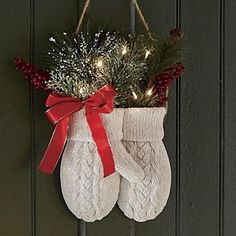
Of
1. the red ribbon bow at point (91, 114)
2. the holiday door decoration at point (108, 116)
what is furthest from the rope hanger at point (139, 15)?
the red ribbon bow at point (91, 114)

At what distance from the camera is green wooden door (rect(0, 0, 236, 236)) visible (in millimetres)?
958

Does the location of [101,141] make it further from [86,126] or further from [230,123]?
[230,123]

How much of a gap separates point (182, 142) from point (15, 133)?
0.33 metres

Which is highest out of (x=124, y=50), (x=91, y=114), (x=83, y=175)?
(x=124, y=50)

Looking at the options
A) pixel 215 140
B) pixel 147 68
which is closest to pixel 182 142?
pixel 215 140

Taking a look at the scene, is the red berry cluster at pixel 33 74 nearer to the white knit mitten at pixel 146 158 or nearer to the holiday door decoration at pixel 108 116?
the holiday door decoration at pixel 108 116

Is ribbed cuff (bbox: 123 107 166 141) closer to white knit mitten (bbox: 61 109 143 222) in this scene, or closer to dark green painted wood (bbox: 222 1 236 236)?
white knit mitten (bbox: 61 109 143 222)

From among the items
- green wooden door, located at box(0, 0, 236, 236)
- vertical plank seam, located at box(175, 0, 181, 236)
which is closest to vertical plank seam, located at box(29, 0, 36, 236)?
green wooden door, located at box(0, 0, 236, 236)

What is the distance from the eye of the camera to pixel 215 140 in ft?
3.65

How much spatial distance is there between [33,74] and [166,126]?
30cm

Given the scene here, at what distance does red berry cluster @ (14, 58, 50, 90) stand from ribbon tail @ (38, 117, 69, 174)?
0.23 ft

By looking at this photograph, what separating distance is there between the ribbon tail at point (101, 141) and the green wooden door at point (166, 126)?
0.36ft

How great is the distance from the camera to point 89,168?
36.3 inches

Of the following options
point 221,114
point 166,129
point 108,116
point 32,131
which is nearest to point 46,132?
point 32,131
